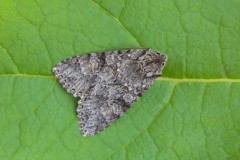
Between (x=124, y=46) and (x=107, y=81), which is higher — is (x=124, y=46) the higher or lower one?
the higher one

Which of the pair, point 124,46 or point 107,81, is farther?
point 107,81

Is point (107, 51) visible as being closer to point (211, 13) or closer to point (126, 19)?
point (126, 19)

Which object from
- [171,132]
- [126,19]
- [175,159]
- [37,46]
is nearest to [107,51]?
[126,19]

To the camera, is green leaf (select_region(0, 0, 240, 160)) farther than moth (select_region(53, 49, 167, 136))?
No

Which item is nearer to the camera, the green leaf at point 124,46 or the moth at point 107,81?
the green leaf at point 124,46
